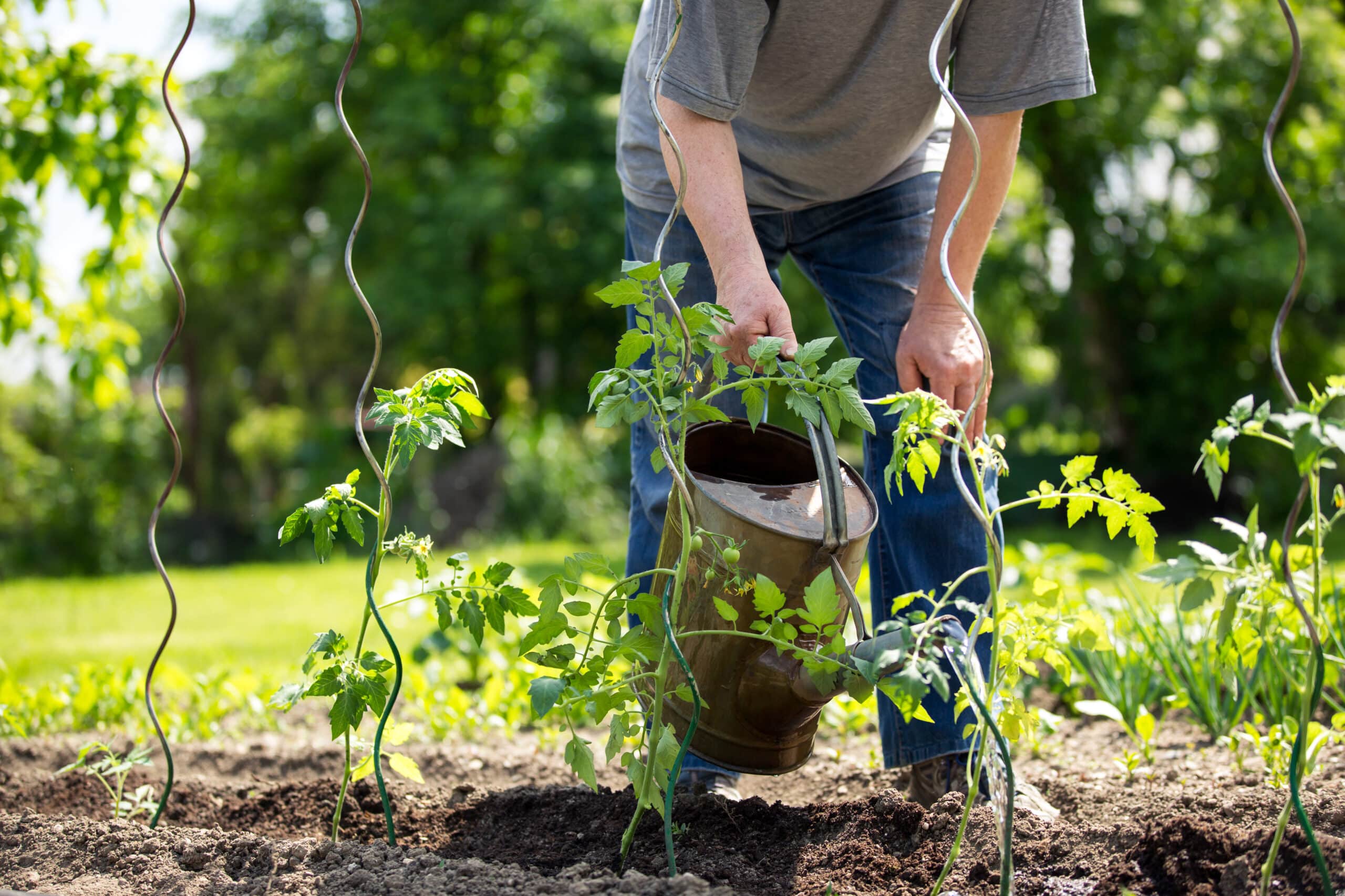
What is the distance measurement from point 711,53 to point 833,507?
736mm

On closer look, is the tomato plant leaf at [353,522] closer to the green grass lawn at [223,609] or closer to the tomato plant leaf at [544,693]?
the tomato plant leaf at [544,693]

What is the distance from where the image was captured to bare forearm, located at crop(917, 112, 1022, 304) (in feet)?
5.61

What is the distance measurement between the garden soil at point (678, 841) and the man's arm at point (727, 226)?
0.74 meters

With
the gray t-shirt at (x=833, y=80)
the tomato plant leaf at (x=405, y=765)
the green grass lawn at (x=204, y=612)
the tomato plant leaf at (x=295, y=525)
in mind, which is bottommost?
the green grass lawn at (x=204, y=612)

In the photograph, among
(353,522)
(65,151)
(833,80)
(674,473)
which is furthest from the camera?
(65,151)

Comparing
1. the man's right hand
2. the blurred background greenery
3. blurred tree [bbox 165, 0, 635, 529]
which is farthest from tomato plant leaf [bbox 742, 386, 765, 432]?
blurred tree [bbox 165, 0, 635, 529]

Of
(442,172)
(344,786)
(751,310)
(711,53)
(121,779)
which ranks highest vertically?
(442,172)

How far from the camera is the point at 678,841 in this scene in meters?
1.61

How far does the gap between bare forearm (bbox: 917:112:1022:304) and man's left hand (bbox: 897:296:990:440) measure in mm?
28

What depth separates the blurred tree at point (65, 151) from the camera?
3654mm

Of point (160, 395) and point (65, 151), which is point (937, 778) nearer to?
point (160, 395)

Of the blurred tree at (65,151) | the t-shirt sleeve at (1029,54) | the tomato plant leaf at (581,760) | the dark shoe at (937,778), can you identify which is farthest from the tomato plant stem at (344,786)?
the blurred tree at (65,151)

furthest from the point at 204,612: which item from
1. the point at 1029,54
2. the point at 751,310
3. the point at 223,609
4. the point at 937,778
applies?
the point at 1029,54

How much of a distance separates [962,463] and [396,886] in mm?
1178
